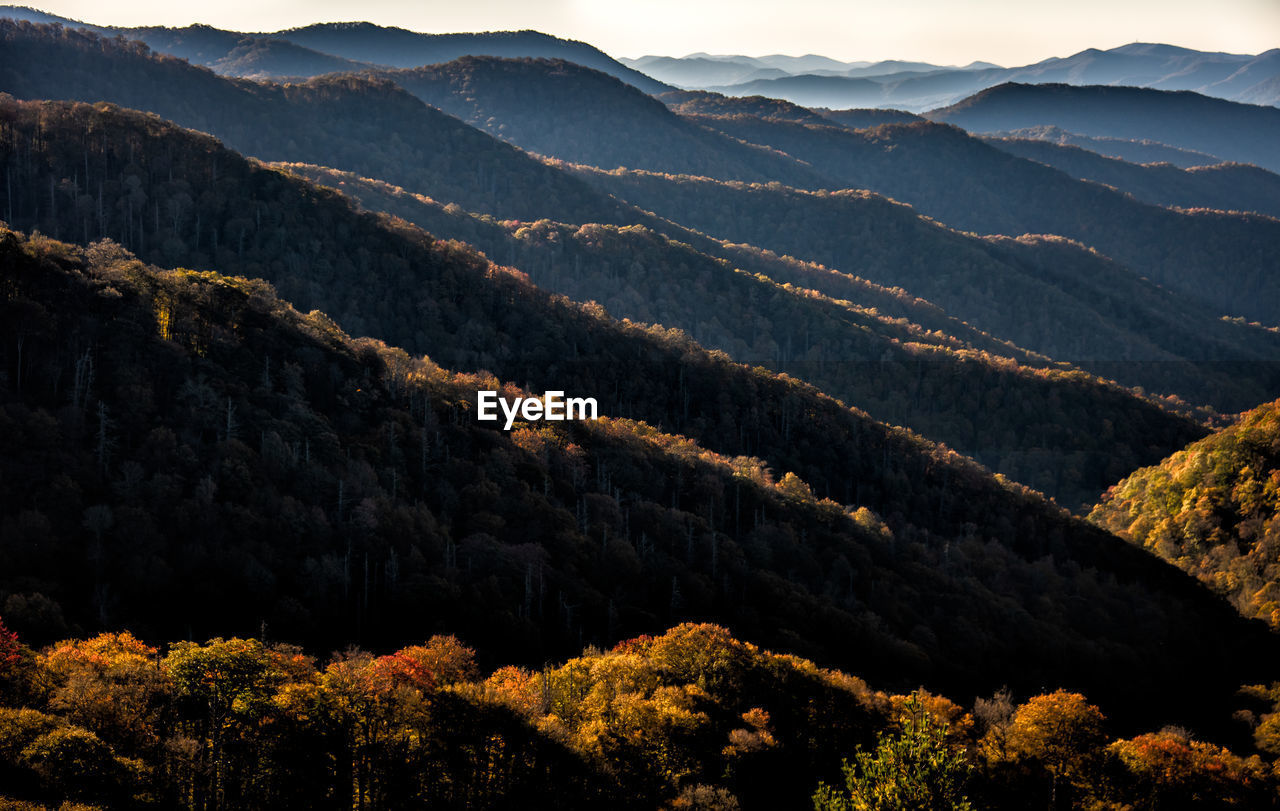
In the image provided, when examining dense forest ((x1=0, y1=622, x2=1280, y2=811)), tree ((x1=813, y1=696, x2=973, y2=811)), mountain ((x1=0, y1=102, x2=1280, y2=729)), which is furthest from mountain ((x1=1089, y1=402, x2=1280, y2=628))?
tree ((x1=813, y1=696, x2=973, y2=811))

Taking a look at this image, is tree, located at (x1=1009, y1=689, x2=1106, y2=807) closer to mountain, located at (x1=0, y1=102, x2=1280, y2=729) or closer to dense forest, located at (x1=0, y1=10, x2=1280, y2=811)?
dense forest, located at (x1=0, y1=10, x2=1280, y2=811)

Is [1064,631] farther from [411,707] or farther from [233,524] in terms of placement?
[233,524]

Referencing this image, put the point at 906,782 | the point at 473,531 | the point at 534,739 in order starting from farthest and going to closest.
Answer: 1. the point at 473,531
2. the point at 534,739
3. the point at 906,782

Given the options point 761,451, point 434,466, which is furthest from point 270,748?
point 761,451

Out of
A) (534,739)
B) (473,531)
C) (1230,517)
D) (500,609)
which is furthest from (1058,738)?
(1230,517)

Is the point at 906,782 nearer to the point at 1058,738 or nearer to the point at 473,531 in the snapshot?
the point at 1058,738

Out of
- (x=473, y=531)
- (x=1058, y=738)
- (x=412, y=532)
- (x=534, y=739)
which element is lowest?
(x=473, y=531)
